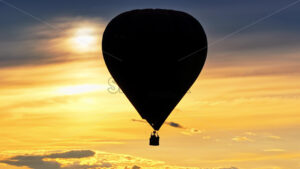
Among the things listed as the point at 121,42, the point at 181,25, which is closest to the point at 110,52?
the point at 121,42

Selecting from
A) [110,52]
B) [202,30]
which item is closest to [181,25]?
[202,30]

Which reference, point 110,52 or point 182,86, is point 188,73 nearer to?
point 182,86

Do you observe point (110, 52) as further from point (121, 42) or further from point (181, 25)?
point (181, 25)

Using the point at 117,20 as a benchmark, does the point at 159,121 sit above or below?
below
